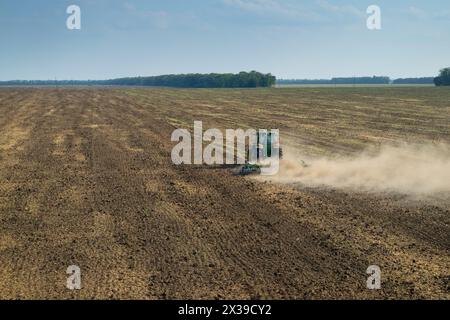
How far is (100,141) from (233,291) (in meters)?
17.9

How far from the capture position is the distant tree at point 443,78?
4754 inches

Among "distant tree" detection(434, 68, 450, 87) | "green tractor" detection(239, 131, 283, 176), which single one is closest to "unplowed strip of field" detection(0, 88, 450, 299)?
"green tractor" detection(239, 131, 283, 176)

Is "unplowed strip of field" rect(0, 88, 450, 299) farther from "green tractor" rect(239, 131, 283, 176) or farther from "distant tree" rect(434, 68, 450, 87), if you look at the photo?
"distant tree" rect(434, 68, 450, 87)

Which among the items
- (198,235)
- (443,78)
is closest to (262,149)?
(198,235)

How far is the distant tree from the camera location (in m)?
121

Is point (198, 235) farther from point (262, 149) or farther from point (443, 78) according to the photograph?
point (443, 78)

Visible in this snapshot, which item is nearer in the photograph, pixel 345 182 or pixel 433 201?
pixel 433 201

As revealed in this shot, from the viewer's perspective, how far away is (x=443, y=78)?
121562mm

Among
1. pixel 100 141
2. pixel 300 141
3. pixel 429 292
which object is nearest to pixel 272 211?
pixel 429 292

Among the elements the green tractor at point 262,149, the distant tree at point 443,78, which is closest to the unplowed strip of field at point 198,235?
the green tractor at point 262,149

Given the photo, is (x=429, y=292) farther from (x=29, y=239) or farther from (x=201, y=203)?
(x=29, y=239)

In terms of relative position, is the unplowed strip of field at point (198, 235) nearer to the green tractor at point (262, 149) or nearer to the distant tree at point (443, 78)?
the green tractor at point (262, 149)

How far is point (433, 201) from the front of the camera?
1323cm
